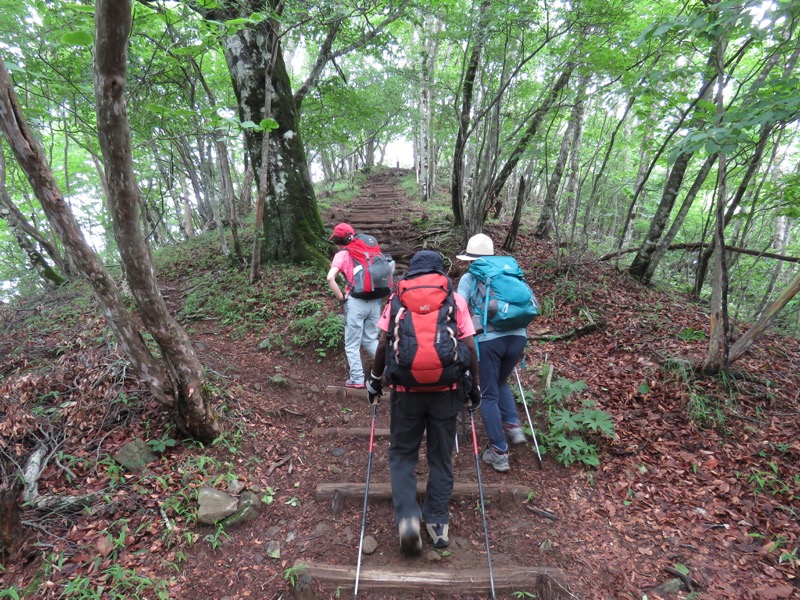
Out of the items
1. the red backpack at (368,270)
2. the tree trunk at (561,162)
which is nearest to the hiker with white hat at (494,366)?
the red backpack at (368,270)

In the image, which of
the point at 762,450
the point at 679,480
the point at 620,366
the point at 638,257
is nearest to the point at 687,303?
the point at 638,257

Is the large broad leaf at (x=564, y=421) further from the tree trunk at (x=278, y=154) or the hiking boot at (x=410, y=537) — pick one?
the tree trunk at (x=278, y=154)

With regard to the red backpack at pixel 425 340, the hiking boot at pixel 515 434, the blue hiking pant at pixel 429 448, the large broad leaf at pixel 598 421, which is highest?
the red backpack at pixel 425 340

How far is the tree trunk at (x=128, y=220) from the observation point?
2.41 meters

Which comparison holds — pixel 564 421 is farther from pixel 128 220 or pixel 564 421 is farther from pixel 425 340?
pixel 128 220

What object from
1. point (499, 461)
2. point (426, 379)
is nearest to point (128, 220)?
point (426, 379)

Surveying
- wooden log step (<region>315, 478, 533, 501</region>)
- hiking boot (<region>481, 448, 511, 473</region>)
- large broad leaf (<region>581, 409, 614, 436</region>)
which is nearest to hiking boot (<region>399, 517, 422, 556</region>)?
wooden log step (<region>315, 478, 533, 501</region>)

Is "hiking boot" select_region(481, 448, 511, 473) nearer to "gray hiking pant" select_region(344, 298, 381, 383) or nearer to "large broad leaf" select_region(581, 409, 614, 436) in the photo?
"large broad leaf" select_region(581, 409, 614, 436)

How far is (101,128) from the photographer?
2.75 meters

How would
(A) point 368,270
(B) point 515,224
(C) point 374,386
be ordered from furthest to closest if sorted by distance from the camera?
1. (B) point 515,224
2. (A) point 368,270
3. (C) point 374,386

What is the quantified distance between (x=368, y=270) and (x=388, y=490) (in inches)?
107

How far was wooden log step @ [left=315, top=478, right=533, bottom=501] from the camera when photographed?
3621mm

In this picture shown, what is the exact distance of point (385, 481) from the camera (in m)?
3.87

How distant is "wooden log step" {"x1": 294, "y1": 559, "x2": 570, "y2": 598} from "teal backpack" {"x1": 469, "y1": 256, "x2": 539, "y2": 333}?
2092mm
